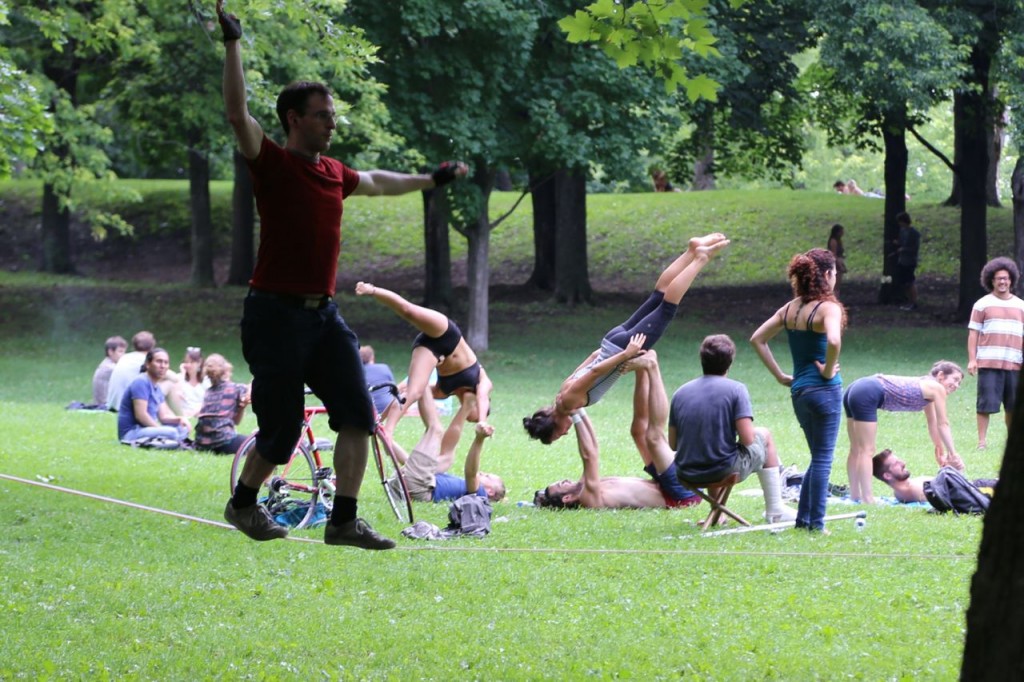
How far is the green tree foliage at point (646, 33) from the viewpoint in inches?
306

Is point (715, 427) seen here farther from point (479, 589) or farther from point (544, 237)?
point (544, 237)

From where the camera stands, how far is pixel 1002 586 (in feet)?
12.8

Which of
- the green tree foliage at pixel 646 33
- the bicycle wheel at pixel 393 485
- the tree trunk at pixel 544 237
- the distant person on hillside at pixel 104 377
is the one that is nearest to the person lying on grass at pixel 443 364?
the bicycle wheel at pixel 393 485

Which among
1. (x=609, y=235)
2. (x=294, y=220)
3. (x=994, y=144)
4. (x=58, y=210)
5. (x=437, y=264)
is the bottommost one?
(x=437, y=264)

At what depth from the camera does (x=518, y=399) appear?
21.7m

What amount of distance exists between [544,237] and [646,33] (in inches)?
1034

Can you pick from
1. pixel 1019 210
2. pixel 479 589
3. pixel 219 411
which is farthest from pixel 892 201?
pixel 479 589

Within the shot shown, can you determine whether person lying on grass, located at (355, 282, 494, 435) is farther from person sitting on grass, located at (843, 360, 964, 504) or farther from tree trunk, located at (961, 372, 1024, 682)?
tree trunk, located at (961, 372, 1024, 682)

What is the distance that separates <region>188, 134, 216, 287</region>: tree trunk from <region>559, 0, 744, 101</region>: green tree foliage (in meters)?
27.1

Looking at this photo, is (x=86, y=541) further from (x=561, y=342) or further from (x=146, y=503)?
(x=561, y=342)

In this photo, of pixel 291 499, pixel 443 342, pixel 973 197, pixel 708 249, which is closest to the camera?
pixel 291 499

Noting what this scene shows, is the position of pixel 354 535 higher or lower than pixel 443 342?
lower

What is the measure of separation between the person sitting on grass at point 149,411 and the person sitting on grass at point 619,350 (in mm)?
6197

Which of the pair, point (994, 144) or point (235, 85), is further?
point (994, 144)
